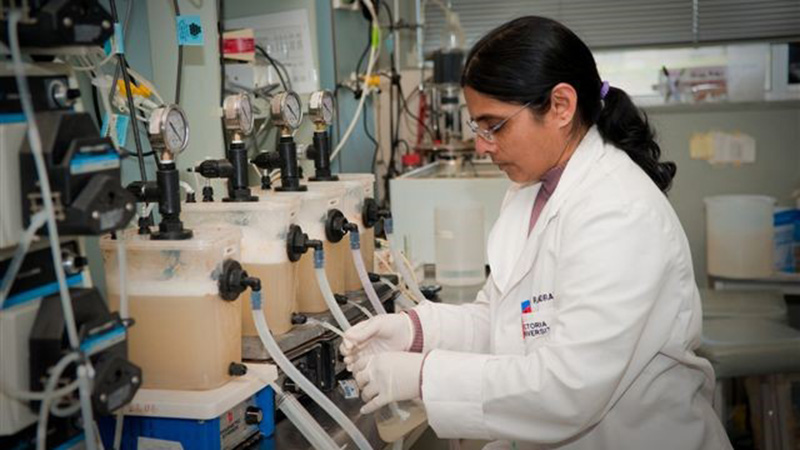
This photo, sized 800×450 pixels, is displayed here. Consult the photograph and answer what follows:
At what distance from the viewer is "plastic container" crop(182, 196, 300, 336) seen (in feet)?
4.94

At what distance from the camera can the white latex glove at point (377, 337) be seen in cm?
151

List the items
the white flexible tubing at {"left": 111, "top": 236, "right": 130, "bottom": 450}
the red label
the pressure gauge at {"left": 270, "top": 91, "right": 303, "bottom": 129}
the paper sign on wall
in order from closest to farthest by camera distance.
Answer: the white flexible tubing at {"left": 111, "top": 236, "right": 130, "bottom": 450} → the pressure gauge at {"left": 270, "top": 91, "right": 303, "bottom": 129} → the red label → the paper sign on wall

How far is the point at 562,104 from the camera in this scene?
54.5 inches

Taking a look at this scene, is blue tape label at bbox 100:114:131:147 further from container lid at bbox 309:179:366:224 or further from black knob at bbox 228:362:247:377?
black knob at bbox 228:362:247:377

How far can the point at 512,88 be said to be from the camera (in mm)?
1352

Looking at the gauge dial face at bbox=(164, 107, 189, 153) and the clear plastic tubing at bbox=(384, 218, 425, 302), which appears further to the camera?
the clear plastic tubing at bbox=(384, 218, 425, 302)

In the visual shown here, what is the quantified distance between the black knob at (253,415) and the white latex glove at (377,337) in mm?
205

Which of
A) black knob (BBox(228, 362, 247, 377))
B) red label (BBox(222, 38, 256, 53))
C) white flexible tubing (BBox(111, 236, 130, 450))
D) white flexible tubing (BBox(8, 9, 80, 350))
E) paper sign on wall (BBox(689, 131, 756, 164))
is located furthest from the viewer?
paper sign on wall (BBox(689, 131, 756, 164))

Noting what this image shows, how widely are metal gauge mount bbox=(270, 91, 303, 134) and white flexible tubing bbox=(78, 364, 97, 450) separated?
0.85 m

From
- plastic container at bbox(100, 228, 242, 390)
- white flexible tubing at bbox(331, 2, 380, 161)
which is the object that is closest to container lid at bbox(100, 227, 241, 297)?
plastic container at bbox(100, 228, 242, 390)

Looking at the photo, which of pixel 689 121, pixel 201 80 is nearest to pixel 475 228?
pixel 201 80

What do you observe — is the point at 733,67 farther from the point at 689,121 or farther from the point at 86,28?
the point at 86,28

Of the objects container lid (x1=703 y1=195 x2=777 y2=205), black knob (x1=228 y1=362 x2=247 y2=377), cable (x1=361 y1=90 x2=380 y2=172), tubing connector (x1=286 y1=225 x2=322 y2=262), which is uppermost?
cable (x1=361 y1=90 x2=380 y2=172)

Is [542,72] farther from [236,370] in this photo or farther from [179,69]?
[179,69]
